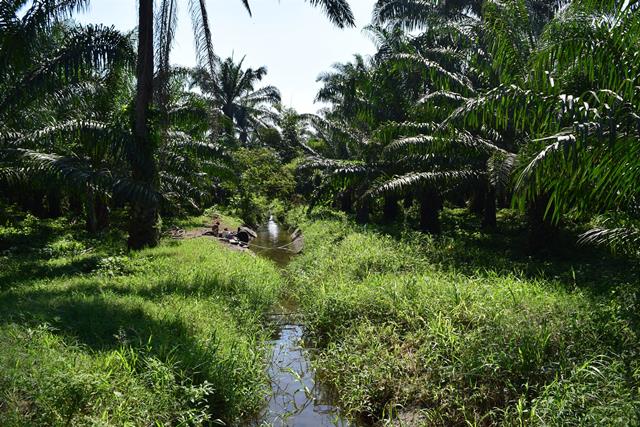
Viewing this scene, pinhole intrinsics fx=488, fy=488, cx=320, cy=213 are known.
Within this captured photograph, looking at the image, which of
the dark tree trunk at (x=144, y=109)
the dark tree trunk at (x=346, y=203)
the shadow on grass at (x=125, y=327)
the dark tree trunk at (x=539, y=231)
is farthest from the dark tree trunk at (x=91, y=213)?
the dark tree trunk at (x=346, y=203)

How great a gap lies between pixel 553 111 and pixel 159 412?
17.8 feet

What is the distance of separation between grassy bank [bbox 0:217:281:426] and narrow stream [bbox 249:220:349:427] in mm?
239

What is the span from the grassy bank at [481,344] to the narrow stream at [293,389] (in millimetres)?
225

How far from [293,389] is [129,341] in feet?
6.71

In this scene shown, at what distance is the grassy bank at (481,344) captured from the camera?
433 centimetres

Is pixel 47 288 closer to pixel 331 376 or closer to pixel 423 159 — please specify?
pixel 331 376

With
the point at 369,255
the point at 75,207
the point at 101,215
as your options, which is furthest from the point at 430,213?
the point at 75,207

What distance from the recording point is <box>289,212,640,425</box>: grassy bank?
4.33 m

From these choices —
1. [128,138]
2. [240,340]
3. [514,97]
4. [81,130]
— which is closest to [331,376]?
[240,340]

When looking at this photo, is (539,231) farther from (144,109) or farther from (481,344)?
(144,109)

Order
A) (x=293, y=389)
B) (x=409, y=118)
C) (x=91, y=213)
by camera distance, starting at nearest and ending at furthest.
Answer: (x=293, y=389) < (x=91, y=213) < (x=409, y=118)

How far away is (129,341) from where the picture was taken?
526cm

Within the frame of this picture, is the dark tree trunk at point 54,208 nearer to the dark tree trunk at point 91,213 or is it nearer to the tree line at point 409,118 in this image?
the tree line at point 409,118

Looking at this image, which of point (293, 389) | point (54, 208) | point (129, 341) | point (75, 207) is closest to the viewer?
point (129, 341)
